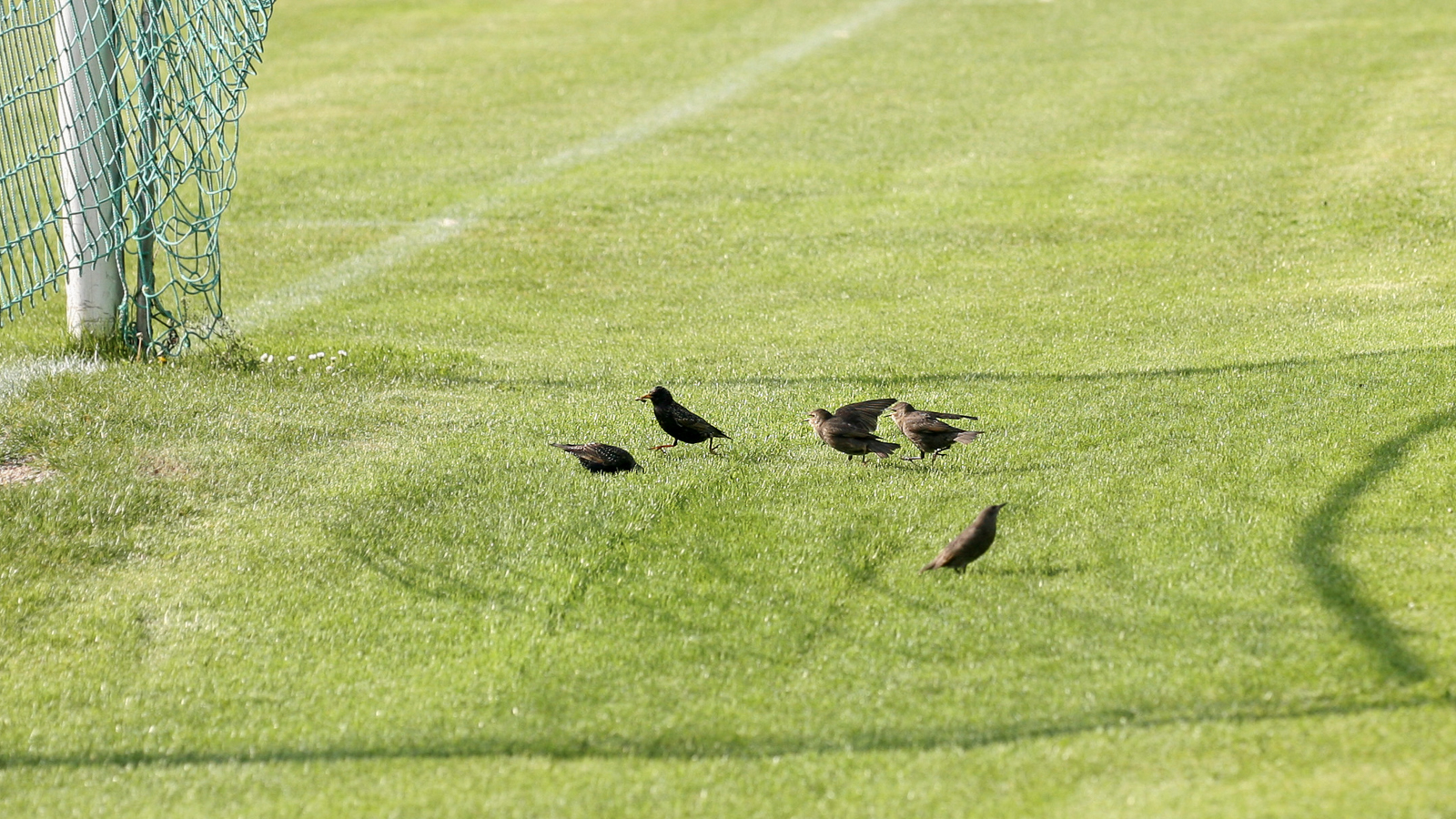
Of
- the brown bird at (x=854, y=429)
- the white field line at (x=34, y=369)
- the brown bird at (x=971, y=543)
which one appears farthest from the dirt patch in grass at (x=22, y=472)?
the brown bird at (x=971, y=543)

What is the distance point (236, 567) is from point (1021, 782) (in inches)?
134

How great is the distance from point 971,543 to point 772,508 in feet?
3.72

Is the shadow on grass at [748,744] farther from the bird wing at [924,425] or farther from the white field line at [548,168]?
the white field line at [548,168]

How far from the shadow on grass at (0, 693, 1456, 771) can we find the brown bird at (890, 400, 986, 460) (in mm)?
2398

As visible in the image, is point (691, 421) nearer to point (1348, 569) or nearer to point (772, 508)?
point (772, 508)

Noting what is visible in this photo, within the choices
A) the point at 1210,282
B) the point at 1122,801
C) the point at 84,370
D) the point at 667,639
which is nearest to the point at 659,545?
the point at 667,639

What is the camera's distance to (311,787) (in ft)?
15.8

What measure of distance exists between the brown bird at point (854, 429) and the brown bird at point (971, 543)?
1181 mm

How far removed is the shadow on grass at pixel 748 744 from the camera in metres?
4.86

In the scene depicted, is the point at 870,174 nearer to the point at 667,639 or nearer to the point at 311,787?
the point at 667,639

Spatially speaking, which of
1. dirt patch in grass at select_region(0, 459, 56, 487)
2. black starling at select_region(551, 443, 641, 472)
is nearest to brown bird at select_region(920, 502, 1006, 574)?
black starling at select_region(551, 443, 641, 472)

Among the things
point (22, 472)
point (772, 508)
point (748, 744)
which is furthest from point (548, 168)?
point (748, 744)

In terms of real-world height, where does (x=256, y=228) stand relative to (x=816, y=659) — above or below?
below

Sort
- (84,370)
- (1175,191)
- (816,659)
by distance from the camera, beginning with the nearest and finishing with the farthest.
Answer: (816,659), (84,370), (1175,191)
